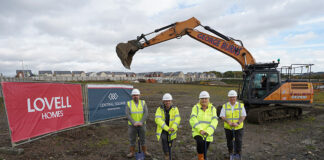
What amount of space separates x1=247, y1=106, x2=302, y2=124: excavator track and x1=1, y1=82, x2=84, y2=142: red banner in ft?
24.2

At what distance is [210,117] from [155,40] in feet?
22.0

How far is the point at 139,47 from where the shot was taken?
30.8 feet

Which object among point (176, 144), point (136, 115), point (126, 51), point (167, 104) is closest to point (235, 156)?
point (176, 144)

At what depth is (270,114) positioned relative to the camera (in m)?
8.84

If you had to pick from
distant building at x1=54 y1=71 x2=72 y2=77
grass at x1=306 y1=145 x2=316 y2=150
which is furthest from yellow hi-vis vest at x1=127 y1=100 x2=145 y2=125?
distant building at x1=54 y1=71 x2=72 y2=77

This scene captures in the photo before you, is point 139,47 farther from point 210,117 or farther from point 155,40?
point 210,117

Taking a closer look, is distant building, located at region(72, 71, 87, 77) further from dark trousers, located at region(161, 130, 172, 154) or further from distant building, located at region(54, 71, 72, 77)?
dark trousers, located at region(161, 130, 172, 154)

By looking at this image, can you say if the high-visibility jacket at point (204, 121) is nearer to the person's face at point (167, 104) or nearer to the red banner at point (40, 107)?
the person's face at point (167, 104)

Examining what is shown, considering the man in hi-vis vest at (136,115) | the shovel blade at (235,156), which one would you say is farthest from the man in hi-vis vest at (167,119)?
the shovel blade at (235,156)

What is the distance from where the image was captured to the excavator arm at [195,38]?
9086mm

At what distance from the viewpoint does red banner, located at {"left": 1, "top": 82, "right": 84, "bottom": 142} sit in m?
4.79

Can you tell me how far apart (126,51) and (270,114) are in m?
7.58

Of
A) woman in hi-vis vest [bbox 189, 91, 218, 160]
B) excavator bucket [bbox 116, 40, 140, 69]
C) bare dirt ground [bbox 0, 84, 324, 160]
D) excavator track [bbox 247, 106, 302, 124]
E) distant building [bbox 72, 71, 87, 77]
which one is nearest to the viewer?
woman in hi-vis vest [bbox 189, 91, 218, 160]

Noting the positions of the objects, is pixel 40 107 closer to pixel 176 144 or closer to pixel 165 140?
pixel 165 140
